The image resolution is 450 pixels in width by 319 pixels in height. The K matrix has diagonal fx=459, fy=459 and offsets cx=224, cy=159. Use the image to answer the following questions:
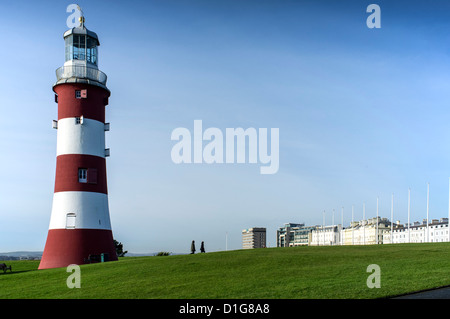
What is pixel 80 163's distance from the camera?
41.2 m

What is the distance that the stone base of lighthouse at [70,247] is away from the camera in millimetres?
39344

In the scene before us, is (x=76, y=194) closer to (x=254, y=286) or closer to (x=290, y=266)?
(x=290, y=266)

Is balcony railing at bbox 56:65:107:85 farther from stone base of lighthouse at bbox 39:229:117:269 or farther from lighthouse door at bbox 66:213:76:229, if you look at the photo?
stone base of lighthouse at bbox 39:229:117:269

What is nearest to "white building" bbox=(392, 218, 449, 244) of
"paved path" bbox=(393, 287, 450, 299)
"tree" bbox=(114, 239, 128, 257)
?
"tree" bbox=(114, 239, 128, 257)

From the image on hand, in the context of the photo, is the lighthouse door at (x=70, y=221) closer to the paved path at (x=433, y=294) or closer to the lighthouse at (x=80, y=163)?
the lighthouse at (x=80, y=163)

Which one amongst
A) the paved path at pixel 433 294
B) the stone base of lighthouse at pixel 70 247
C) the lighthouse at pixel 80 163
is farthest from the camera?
the lighthouse at pixel 80 163

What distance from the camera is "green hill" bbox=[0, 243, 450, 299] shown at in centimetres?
2011

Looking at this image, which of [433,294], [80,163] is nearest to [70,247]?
[80,163]

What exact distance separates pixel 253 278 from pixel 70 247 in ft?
70.7

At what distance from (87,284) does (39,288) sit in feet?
10.3

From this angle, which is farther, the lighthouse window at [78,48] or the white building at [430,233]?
the white building at [430,233]

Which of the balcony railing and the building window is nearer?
the building window

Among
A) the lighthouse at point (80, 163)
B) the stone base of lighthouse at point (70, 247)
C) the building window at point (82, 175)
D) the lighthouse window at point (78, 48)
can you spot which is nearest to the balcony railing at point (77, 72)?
the lighthouse at point (80, 163)

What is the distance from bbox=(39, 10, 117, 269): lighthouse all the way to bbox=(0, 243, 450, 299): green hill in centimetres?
651
